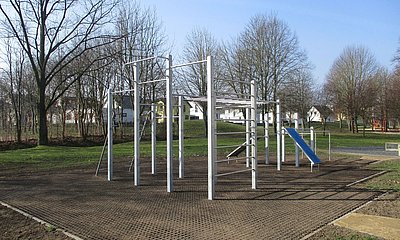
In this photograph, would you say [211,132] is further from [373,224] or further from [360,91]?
[360,91]

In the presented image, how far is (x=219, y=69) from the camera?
116ft

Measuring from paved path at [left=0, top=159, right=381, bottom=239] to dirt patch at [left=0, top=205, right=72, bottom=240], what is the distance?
0.22 metres

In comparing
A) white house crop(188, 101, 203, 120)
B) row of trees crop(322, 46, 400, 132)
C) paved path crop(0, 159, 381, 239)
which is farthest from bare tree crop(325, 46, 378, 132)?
paved path crop(0, 159, 381, 239)

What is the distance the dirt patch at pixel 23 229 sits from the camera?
4.72 m

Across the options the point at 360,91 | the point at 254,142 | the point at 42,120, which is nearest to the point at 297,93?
the point at 360,91

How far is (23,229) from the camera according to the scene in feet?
16.6

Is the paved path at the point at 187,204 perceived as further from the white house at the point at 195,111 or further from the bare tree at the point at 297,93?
the white house at the point at 195,111

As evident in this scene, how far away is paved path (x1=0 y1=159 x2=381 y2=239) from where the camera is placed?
16.5 ft

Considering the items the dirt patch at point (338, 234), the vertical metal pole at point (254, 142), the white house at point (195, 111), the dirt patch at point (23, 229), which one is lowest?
the dirt patch at point (338, 234)

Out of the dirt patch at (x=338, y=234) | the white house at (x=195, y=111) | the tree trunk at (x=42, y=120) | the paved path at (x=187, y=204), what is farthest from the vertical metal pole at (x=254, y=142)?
the white house at (x=195, y=111)

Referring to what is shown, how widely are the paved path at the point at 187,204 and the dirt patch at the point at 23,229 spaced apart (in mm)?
223

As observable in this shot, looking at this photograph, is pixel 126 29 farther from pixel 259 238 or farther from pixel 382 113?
pixel 382 113

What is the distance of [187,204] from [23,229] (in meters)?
2.83

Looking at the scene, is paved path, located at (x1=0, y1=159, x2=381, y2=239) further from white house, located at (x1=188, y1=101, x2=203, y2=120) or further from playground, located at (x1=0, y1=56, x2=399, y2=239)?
white house, located at (x1=188, y1=101, x2=203, y2=120)
